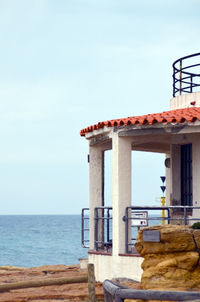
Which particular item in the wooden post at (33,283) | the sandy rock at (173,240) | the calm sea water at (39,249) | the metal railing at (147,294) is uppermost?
the sandy rock at (173,240)

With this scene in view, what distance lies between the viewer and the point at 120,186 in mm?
18391

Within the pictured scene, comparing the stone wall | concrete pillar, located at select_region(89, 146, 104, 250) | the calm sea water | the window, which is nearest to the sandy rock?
the stone wall

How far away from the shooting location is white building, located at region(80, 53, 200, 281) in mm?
17781

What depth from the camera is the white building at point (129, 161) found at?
17781mm

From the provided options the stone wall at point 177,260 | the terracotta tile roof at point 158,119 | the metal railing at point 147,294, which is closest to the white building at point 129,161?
the terracotta tile roof at point 158,119

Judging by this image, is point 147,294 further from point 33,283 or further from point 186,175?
point 186,175

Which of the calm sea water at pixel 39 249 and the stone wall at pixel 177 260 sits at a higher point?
the stone wall at pixel 177 260

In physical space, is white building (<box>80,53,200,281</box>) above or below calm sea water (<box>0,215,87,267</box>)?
above

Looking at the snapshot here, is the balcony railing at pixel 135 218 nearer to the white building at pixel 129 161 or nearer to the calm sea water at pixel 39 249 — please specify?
the white building at pixel 129 161

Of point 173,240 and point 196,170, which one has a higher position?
point 196,170

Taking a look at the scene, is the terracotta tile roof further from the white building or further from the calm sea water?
the calm sea water

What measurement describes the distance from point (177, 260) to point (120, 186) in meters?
4.44

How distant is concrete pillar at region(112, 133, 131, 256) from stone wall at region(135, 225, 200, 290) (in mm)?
3819

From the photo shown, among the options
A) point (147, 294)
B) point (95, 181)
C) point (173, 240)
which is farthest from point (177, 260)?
point (95, 181)
